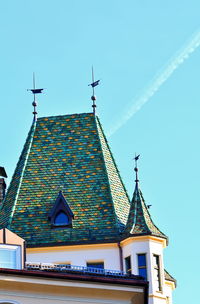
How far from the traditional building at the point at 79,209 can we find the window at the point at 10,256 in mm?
10740

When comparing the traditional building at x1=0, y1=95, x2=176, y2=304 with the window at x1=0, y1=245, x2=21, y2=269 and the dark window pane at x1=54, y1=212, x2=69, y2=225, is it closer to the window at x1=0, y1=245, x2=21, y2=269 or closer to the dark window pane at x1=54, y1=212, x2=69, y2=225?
the dark window pane at x1=54, y1=212, x2=69, y2=225

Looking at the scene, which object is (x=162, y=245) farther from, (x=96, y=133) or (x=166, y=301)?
(x=96, y=133)

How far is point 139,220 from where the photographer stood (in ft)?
175

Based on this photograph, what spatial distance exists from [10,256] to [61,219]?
1576cm

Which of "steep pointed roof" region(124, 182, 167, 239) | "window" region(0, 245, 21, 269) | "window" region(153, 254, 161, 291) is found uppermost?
"steep pointed roof" region(124, 182, 167, 239)

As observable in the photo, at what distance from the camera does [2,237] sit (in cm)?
3962

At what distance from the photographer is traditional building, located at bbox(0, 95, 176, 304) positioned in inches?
2063

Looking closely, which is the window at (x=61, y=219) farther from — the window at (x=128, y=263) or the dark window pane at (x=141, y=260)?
the dark window pane at (x=141, y=260)

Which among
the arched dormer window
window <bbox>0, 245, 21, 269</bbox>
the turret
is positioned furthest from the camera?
the arched dormer window

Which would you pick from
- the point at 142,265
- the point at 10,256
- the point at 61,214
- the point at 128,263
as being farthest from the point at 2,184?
the point at 10,256

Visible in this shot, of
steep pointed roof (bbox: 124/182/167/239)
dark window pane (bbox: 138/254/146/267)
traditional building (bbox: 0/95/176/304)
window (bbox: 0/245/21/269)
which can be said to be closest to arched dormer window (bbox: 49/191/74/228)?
traditional building (bbox: 0/95/176/304)

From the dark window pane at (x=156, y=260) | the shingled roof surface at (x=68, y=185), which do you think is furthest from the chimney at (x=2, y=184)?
the dark window pane at (x=156, y=260)

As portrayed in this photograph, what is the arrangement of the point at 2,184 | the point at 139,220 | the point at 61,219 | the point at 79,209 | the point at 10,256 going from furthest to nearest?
1. the point at 2,184
2. the point at 79,209
3. the point at 61,219
4. the point at 139,220
5. the point at 10,256

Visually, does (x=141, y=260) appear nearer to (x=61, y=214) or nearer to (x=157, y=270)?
(x=157, y=270)
